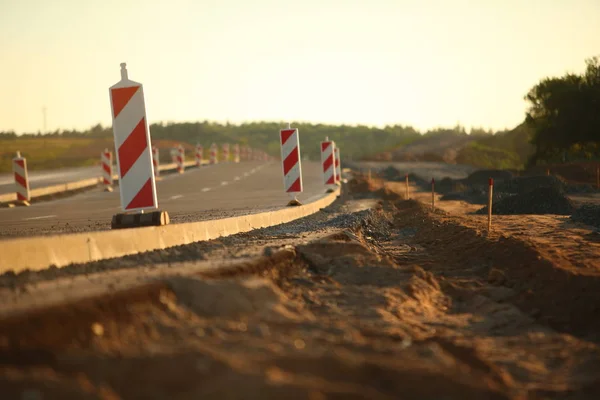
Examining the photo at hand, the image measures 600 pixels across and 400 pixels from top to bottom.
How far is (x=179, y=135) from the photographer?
122 m

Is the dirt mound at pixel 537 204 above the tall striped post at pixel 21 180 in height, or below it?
below

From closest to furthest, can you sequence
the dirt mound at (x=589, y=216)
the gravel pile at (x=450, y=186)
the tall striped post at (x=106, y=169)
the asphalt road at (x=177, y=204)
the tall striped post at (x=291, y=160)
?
the asphalt road at (x=177, y=204)
the dirt mound at (x=589, y=216)
the tall striped post at (x=291, y=160)
the tall striped post at (x=106, y=169)
the gravel pile at (x=450, y=186)

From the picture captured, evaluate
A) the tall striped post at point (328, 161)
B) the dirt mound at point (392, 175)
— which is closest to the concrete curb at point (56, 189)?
the tall striped post at point (328, 161)

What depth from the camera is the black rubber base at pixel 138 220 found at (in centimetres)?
1059

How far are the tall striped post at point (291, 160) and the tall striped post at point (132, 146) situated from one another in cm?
843

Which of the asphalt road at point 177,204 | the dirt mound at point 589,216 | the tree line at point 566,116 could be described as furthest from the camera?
the tree line at point 566,116

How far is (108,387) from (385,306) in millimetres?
3887

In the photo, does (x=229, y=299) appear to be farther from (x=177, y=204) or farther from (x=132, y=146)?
(x=177, y=204)

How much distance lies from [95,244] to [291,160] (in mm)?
10703

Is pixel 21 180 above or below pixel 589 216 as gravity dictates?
above

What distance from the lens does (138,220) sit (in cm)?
1070

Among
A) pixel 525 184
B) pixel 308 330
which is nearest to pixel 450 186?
pixel 525 184

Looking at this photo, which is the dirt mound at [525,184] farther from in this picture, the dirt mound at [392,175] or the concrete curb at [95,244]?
the concrete curb at [95,244]

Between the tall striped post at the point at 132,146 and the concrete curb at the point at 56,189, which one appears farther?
the concrete curb at the point at 56,189
